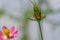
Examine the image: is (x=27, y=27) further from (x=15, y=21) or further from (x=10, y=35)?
(x=10, y=35)

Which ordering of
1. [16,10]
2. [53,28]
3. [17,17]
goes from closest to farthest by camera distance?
[53,28], [17,17], [16,10]

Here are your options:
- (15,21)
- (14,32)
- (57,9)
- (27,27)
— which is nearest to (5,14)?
(15,21)

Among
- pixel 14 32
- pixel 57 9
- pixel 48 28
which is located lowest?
pixel 48 28

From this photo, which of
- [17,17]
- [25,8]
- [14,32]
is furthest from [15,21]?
[14,32]

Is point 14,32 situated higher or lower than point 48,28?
higher

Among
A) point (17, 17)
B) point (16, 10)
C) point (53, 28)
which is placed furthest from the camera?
point (16, 10)

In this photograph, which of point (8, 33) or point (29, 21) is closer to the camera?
point (8, 33)

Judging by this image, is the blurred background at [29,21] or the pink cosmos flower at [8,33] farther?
the blurred background at [29,21]

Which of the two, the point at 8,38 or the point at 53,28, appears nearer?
the point at 8,38

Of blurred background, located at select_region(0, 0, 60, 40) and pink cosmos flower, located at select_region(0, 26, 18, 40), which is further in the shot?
blurred background, located at select_region(0, 0, 60, 40)
